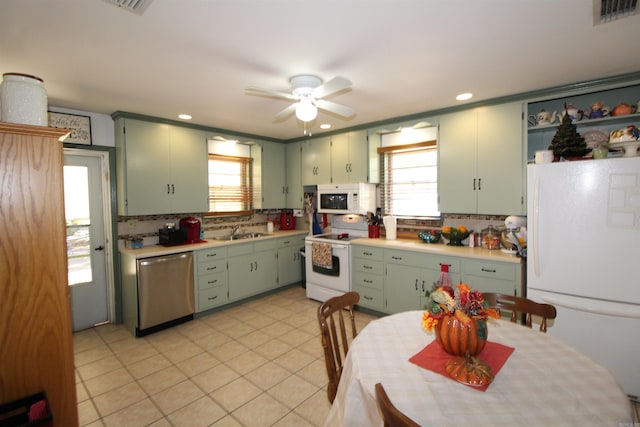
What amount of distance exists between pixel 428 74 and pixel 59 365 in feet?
10.1

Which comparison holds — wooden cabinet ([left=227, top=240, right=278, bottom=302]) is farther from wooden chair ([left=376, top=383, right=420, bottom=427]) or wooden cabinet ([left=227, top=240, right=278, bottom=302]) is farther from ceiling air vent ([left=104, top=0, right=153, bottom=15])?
wooden chair ([left=376, top=383, right=420, bottom=427])

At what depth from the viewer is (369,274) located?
12.1 ft

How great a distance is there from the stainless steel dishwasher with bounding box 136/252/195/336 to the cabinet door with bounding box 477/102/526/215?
3.36m

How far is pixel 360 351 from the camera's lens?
1.44 meters

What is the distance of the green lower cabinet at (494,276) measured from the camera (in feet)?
8.96

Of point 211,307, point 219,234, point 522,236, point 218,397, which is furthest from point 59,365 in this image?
point 522,236

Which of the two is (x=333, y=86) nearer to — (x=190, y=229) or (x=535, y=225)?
(x=535, y=225)

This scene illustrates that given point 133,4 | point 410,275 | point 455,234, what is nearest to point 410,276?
point 410,275

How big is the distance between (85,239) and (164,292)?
3.68ft

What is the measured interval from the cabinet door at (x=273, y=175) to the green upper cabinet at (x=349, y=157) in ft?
3.50

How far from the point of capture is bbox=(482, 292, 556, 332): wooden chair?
170 cm

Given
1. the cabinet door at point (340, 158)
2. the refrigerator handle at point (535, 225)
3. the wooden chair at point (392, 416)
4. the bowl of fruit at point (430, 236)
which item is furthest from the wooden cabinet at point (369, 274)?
the wooden chair at point (392, 416)

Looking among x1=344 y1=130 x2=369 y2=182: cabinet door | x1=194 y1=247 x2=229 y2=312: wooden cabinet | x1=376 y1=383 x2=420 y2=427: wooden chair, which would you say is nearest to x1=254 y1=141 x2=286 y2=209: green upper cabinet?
x1=194 y1=247 x2=229 y2=312: wooden cabinet

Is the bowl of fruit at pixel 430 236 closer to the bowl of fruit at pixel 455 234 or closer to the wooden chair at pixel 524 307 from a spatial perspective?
the bowl of fruit at pixel 455 234
